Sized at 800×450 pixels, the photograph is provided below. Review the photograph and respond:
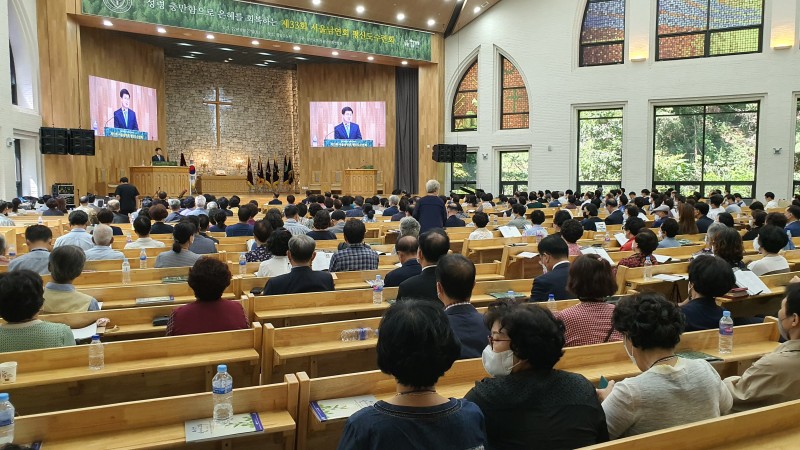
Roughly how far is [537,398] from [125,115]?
19.6 metres

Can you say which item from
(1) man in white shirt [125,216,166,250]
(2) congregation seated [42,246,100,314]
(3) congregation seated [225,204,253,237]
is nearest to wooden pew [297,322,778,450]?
(2) congregation seated [42,246,100,314]

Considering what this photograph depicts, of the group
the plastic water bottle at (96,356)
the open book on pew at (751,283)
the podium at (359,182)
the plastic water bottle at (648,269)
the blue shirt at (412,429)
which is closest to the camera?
the blue shirt at (412,429)

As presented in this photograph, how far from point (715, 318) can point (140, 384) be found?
131 inches

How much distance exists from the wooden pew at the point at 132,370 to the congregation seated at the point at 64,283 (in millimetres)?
1033

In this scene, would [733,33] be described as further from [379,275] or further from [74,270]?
[74,270]

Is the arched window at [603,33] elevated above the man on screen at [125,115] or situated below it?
above

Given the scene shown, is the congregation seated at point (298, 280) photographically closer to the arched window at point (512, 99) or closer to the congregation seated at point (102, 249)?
the congregation seated at point (102, 249)

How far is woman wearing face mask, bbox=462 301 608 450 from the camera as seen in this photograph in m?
1.99

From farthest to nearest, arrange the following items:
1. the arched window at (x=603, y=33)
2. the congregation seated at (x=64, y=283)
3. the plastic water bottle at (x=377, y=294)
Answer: the arched window at (x=603, y=33)
the plastic water bottle at (x=377, y=294)
the congregation seated at (x=64, y=283)

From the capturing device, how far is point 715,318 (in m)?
3.71

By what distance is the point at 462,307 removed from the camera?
3.14 meters

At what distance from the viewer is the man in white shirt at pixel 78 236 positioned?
676 centimetres

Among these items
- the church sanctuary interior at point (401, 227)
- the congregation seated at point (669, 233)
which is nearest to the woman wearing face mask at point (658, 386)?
the church sanctuary interior at point (401, 227)

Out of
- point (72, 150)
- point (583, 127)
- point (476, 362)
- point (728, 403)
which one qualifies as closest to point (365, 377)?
point (476, 362)
